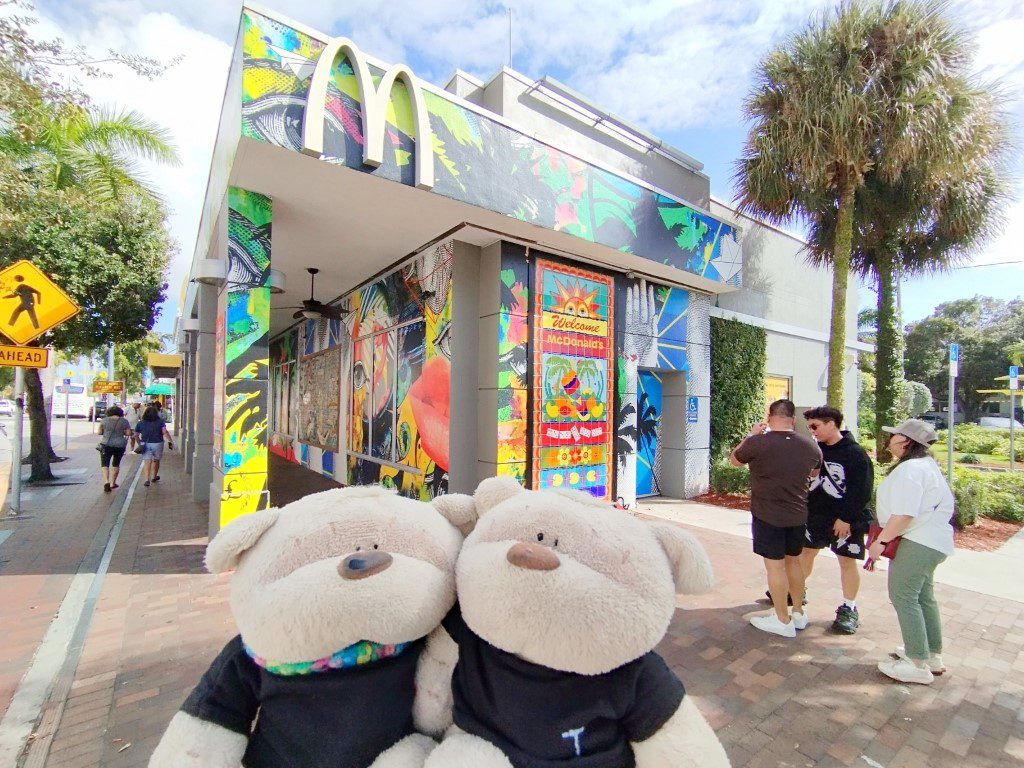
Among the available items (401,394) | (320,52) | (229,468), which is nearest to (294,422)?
(401,394)

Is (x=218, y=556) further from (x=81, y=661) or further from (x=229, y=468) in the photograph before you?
(x=229, y=468)

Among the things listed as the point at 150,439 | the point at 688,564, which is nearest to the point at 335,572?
the point at 688,564

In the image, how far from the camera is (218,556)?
139cm

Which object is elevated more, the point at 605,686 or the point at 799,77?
the point at 799,77

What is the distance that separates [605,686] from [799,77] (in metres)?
9.80

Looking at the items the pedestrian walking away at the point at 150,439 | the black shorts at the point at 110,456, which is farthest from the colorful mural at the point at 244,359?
the pedestrian walking away at the point at 150,439

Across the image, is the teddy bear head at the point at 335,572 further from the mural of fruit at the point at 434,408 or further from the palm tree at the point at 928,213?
the palm tree at the point at 928,213

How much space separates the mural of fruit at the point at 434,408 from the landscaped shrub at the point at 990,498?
720cm

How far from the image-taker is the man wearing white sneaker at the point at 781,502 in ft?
12.3

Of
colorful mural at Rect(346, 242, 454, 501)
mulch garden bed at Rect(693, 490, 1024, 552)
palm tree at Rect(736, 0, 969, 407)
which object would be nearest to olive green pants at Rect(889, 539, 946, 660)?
mulch garden bed at Rect(693, 490, 1024, 552)

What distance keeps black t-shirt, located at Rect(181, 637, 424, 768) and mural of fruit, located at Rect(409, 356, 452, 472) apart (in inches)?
215

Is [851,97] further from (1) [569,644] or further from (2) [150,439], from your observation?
(2) [150,439]

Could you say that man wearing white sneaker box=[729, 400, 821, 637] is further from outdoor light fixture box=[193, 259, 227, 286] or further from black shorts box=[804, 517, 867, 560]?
outdoor light fixture box=[193, 259, 227, 286]

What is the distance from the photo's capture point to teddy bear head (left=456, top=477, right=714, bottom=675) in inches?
47.1
